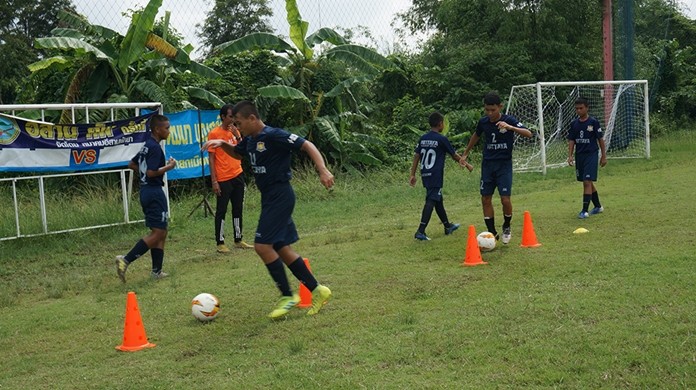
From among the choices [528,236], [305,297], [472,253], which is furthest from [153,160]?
[528,236]

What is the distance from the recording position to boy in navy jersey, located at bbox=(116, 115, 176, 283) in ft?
29.6

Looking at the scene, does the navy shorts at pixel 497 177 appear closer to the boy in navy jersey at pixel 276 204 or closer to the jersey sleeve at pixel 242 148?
the boy in navy jersey at pixel 276 204

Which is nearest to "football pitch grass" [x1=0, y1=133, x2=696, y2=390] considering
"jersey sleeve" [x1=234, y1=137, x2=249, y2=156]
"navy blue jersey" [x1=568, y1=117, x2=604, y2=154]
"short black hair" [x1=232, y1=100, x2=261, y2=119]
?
"navy blue jersey" [x1=568, y1=117, x2=604, y2=154]

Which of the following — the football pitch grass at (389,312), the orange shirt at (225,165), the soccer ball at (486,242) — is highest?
the orange shirt at (225,165)

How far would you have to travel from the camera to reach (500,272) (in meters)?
7.90

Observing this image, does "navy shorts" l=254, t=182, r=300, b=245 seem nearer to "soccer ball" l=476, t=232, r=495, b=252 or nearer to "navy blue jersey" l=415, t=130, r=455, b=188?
"soccer ball" l=476, t=232, r=495, b=252

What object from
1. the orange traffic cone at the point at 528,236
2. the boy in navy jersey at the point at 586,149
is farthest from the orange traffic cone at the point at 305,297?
the boy in navy jersey at the point at 586,149

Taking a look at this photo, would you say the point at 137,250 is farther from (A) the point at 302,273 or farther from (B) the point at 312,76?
(B) the point at 312,76

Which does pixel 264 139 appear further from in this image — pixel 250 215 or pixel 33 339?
pixel 250 215

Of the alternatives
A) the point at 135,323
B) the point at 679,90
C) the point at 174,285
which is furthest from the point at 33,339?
the point at 679,90

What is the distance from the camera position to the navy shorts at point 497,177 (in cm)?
971

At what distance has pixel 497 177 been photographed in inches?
Answer: 385

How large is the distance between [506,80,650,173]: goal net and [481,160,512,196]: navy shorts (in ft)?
30.1

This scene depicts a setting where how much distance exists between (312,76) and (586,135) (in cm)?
1023
